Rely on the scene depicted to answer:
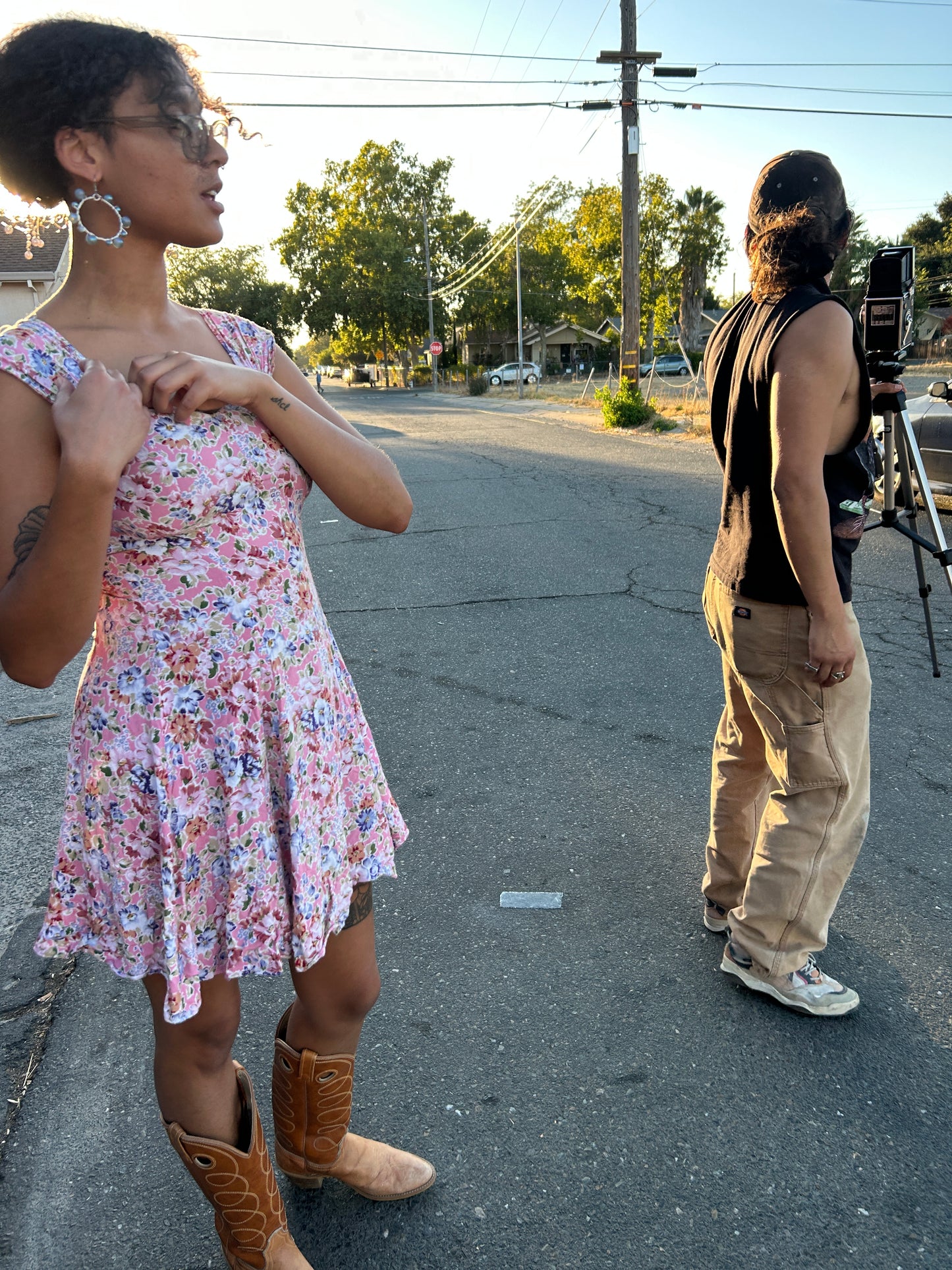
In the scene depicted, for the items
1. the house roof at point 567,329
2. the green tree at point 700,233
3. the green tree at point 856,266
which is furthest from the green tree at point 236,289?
the green tree at point 856,266

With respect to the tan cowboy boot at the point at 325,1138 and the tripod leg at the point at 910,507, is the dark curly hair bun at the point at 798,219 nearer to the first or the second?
the tripod leg at the point at 910,507

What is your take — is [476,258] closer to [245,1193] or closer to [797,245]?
[797,245]

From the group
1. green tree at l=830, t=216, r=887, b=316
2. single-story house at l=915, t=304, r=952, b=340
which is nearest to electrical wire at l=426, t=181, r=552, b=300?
green tree at l=830, t=216, r=887, b=316

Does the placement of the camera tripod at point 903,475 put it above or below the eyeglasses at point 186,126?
below

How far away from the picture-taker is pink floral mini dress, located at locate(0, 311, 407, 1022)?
4.32 ft

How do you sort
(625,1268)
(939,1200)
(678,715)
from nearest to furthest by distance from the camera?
1. (625,1268)
2. (939,1200)
3. (678,715)

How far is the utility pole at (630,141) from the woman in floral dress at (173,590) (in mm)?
17205

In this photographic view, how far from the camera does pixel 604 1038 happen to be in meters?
2.25

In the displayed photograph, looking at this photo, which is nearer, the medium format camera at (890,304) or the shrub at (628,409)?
the medium format camera at (890,304)

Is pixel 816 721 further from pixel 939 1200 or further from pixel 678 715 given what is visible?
pixel 678 715

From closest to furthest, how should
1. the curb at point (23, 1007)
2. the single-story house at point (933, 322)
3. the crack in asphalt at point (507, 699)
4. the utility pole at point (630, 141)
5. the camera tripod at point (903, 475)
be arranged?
the curb at point (23, 1007), the camera tripod at point (903, 475), the crack in asphalt at point (507, 699), the utility pole at point (630, 141), the single-story house at point (933, 322)

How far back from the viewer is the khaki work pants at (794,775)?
2.18m

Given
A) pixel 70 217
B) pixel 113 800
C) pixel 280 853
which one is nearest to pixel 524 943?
pixel 280 853

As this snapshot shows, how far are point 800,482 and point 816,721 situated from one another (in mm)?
575
